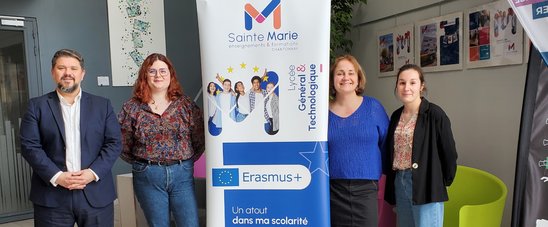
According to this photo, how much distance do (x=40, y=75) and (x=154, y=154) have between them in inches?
119

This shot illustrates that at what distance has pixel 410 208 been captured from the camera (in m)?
1.98

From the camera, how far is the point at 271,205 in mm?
1983

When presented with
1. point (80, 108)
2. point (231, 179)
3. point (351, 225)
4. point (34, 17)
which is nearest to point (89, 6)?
point (34, 17)

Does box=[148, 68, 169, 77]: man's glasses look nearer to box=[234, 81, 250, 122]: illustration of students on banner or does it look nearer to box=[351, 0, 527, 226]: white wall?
box=[234, 81, 250, 122]: illustration of students on banner

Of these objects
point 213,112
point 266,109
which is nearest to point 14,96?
point 213,112

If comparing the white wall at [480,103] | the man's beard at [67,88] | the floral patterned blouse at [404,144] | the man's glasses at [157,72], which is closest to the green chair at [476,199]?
the white wall at [480,103]

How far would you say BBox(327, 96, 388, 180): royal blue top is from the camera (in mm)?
1888

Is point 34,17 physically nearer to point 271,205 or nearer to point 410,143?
point 271,205

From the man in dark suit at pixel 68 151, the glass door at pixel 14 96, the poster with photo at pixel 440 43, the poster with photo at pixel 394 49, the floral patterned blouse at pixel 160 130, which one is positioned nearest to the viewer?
the man in dark suit at pixel 68 151

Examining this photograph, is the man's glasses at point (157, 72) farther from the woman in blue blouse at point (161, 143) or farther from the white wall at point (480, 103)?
the white wall at point (480, 103)

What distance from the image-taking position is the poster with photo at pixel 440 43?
3291mm

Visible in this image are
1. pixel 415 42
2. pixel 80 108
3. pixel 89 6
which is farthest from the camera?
pixel 89 6

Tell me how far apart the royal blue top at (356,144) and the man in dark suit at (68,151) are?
103 cm

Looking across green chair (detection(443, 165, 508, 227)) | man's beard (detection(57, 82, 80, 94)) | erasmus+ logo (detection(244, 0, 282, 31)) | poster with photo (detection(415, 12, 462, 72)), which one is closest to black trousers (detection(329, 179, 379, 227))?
green chair (detection(443, 165, 508, 227))
